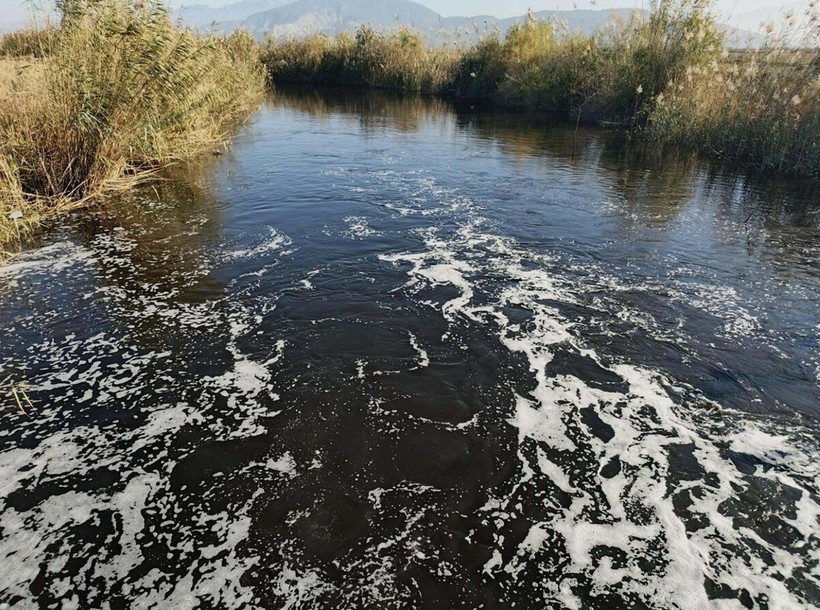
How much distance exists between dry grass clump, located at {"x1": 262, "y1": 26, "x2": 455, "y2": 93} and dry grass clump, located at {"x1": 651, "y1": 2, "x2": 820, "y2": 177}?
16243 mm

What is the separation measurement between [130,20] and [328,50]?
26.0 m

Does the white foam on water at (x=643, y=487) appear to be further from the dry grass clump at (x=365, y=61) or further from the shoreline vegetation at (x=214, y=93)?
the dry grass clump at (x=365, y=61)

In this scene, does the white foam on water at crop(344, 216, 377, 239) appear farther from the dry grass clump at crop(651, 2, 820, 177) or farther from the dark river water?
the dry grass clump at crop(651, 2, 820, 177)

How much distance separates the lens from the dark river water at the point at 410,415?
108 inches

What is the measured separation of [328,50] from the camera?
31.5 metres

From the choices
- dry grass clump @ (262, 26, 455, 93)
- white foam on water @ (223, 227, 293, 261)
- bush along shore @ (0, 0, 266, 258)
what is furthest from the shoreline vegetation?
dry grass clump @ (262, 26, 455, 93)

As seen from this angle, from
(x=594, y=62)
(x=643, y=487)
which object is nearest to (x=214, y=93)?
(x=643, y=487)

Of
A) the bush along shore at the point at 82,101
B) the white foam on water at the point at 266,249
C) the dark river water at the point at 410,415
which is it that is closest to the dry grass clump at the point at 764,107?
the dark river water at the point at 410,415

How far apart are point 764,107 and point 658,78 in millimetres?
4501

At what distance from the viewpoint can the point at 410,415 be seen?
387cm

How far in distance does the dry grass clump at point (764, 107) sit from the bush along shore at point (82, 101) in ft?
42.1

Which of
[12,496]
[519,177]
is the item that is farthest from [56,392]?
[519,177]

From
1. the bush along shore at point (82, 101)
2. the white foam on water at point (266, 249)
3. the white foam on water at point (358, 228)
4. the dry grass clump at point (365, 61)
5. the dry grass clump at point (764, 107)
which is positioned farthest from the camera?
the dry grass clump at point (365, 61)

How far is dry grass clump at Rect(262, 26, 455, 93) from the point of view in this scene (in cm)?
2731
